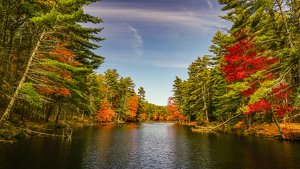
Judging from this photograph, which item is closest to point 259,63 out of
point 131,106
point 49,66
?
point 49,66

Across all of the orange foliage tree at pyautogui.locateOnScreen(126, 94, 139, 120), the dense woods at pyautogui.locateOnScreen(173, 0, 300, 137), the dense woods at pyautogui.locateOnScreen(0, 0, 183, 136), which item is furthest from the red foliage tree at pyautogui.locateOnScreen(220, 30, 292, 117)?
the orange foliage tree at pyautogui.locateOnScreen(126, 94, 139, 120)

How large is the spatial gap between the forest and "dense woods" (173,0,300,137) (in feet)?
0.26

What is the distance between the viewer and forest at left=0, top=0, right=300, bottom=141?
430 inches

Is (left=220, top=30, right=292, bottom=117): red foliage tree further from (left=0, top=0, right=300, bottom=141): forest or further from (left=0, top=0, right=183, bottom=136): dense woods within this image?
(left=0, top=0, right=183, bottom=136): dense woods

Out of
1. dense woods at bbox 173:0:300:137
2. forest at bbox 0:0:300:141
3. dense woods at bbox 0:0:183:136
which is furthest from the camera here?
dense woods at bbox 0:0:183:136

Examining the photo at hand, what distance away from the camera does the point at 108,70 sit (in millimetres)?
60312

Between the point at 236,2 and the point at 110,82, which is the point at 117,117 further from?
the point at 236,2

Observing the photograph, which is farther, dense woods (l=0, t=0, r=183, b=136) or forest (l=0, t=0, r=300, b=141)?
dense woods (l=0, t=0, r=183, b=136)

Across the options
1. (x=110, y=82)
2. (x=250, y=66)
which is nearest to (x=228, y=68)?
(x=250, y=66)

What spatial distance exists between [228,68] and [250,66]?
2413mm

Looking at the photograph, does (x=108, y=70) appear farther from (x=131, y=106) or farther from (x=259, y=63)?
(x=259, y=63)

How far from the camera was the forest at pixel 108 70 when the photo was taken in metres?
10.9

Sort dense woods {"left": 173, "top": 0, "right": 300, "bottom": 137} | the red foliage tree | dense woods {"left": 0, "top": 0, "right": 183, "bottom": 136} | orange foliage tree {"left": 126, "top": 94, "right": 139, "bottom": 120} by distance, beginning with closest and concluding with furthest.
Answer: dense woods {"left": 173, "top": 0, "right": 300, "bottom": 137} → dense woods {"left": 0, "top": 0, "right": 183, "bottom": 136} → the red foliage tree → orange foliage tree {"left": 126, "top": 94, "right": 139, "bottom": 120}

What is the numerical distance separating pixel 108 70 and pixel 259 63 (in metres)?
51.6
